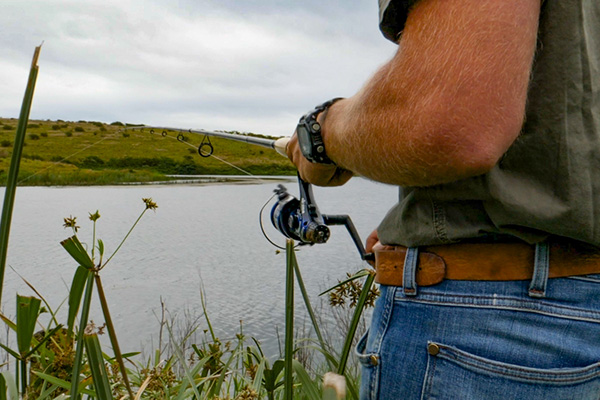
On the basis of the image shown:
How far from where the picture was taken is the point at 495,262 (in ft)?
2.41

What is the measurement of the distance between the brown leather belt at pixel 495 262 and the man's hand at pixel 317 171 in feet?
0.68

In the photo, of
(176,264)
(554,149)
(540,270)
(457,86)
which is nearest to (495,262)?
(540,270)

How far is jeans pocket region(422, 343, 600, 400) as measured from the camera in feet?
2.32

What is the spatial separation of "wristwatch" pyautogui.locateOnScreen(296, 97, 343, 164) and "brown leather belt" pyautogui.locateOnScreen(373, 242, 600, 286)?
0.69ft

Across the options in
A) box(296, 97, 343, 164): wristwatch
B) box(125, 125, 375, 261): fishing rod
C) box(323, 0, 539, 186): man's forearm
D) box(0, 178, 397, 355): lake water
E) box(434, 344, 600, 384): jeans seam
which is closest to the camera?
box(323, 0, 539, 186): man's forearm

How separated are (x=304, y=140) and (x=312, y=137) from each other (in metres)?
0.02

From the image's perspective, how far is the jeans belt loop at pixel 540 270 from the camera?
71 centimetres

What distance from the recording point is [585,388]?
28.7 inches

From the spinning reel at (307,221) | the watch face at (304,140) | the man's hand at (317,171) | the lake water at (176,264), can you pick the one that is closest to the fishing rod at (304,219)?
the spinning reel at (307,221)

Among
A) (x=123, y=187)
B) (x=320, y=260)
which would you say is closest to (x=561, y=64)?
(x=320, y=260)

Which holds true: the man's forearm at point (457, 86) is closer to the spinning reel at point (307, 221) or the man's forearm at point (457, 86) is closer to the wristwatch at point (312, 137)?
the wristwatch at point (312, 137)

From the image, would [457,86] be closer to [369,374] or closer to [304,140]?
[304,140]

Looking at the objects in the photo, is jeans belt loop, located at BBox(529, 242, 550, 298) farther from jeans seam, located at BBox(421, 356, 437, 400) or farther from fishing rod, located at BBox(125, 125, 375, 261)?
fishing rod, located at BBox(125, 125, 375, 261)

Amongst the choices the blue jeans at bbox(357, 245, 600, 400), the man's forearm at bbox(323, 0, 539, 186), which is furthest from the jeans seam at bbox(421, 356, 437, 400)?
the man's forearm at bbox(323, 0, 539, 186)
